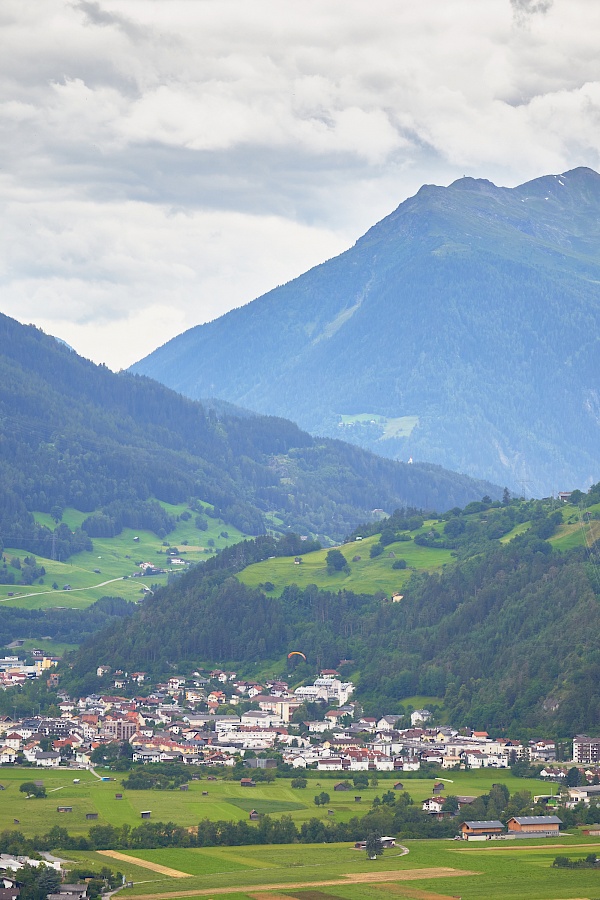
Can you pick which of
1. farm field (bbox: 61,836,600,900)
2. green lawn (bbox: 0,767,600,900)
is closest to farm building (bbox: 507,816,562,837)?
green lawn (bbox: 0,767,600,900)

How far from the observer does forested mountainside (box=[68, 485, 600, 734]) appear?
154 metres

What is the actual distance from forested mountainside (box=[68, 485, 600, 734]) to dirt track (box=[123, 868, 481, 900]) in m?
49.3

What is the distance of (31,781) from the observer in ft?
430

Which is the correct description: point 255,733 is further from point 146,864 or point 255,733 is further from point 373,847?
point 146,864

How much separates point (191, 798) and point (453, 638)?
182 ft

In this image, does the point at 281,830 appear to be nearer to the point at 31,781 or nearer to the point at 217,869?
the point at 217,869

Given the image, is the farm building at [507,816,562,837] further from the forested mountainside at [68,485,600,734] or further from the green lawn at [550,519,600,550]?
the green lawn at [550,519,600,550]

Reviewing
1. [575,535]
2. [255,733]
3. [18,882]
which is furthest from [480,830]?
[575,535]

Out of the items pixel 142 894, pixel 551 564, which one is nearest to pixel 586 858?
pixel 142 894

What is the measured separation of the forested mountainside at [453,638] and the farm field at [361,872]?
42889 mm

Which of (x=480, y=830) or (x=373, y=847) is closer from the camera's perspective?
(x=373, y=847)

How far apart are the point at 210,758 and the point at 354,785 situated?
1691 centimetres

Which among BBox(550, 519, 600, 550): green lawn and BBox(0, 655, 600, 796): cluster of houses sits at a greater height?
BBox(550, 519, 600, 550): green lawn

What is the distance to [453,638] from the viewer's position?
174875mm
